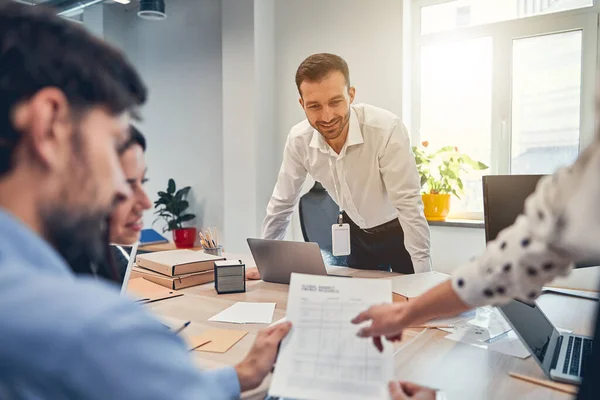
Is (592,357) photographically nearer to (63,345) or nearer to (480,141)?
(63,345)

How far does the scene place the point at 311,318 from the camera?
3.17 feet

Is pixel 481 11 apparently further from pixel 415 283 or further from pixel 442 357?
pixel 442 357

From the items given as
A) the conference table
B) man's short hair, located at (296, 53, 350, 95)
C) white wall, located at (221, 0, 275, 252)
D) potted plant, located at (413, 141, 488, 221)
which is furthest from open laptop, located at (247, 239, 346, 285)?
white wall, located at (221, 0, 275, 252)

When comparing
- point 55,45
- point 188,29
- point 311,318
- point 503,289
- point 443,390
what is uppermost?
point 188,29

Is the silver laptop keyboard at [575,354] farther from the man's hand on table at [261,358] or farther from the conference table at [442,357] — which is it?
the man's hand on table at [261,358]

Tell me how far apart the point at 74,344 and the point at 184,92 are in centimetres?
422

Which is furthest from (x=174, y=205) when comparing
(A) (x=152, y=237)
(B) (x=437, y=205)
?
(B) (x=437, y=205)

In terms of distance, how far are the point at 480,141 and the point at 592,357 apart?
2929mm

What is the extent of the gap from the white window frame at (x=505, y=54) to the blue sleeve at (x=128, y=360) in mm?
3064

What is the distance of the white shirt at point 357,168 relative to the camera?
2082mm

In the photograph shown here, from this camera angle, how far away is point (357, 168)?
223 cm

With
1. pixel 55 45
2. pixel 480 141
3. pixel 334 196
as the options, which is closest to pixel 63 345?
pixel 55 45

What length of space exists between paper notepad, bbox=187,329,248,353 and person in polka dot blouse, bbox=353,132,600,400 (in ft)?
1.42

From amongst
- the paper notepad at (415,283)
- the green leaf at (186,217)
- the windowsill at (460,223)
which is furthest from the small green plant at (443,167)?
the green leaf at (186,217)
